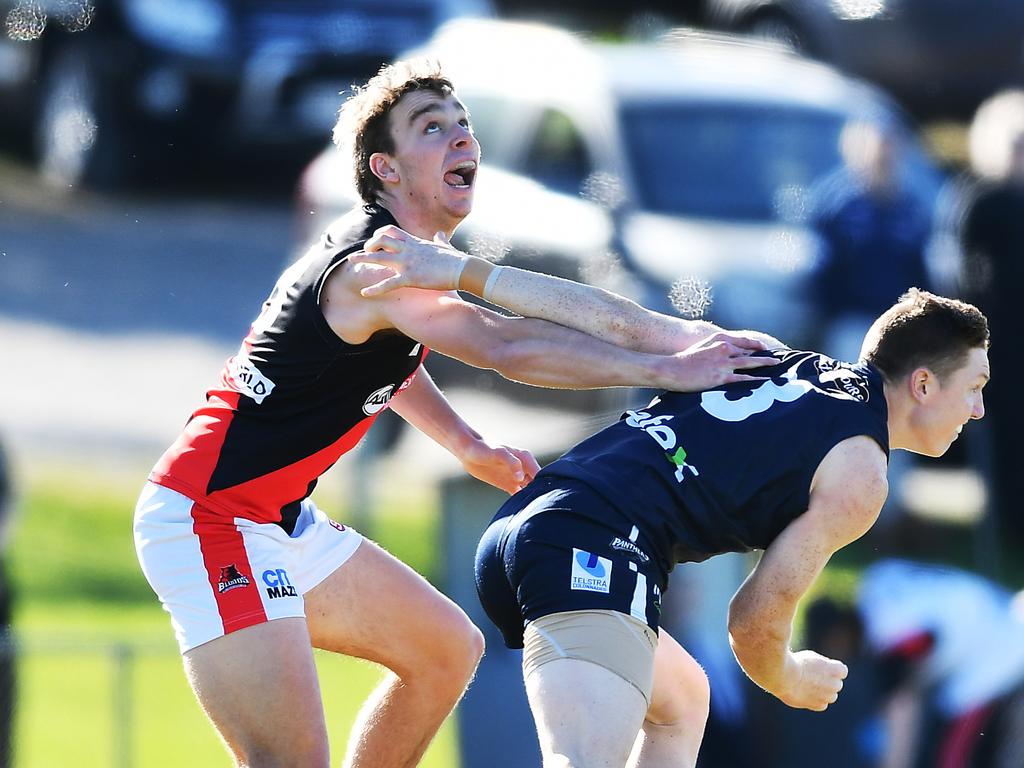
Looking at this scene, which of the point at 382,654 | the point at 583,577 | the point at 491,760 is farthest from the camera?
the point at 491,760

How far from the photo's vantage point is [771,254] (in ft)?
31.2

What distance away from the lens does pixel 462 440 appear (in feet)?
15.9

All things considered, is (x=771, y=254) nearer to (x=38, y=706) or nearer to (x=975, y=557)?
(x=975, y=557)

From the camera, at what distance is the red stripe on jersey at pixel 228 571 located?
13.7 ft

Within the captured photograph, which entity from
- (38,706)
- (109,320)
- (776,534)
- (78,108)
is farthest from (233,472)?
(78,108)

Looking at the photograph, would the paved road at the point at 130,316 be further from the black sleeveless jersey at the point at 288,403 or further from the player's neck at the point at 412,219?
the black sleeveless jersey at the point at 288,403

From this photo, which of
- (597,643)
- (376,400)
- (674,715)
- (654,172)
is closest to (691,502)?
(597,643)

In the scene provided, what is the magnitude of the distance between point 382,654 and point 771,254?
17.6 feet

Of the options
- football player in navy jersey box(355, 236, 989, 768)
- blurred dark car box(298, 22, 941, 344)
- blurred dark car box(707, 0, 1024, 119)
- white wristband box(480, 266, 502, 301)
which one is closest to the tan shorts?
football player in navy jersey box(355, 236, 989, 768)

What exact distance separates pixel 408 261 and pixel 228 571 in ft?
2.81

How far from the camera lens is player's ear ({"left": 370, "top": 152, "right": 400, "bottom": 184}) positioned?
14.7ft

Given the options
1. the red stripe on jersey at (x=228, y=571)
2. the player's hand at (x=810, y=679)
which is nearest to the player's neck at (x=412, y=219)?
the red stripe on jersey at (x=228, y=571)

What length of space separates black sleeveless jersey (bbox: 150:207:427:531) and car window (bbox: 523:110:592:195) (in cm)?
518

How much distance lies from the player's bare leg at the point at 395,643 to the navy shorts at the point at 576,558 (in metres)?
0.63
